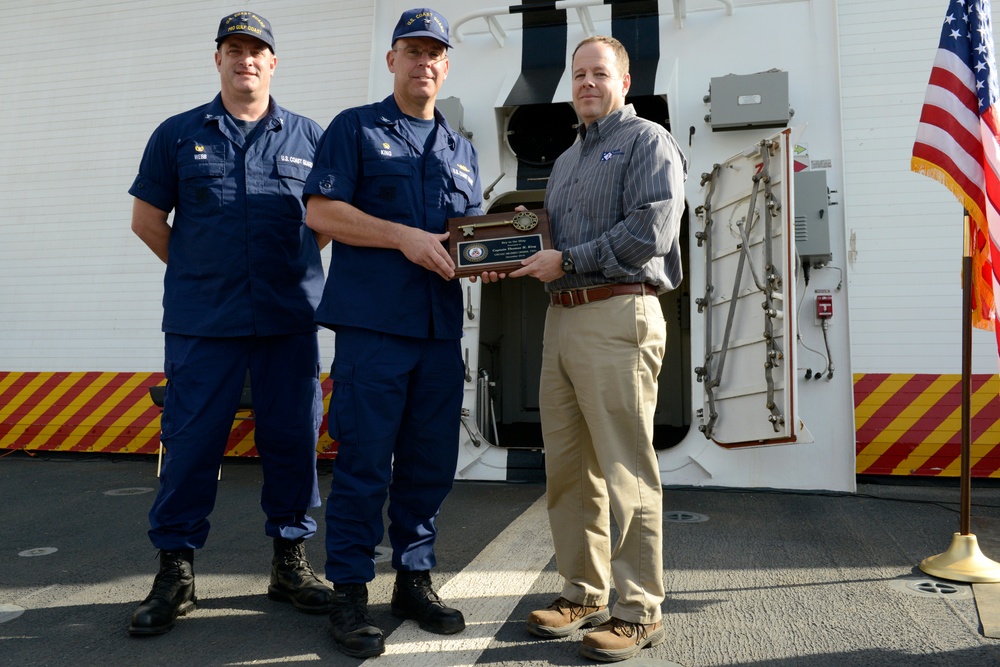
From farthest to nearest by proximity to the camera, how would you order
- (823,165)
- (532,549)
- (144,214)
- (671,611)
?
(823,165) → (532,549) → (144,214) → (671,611)

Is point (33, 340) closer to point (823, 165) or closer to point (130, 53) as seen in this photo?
point (130, 53)

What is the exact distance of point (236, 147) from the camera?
2805 millimetres

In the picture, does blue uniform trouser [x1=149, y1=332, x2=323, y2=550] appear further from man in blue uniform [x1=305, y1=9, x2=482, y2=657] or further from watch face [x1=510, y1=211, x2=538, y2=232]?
watch face [x1=510, y1=211, x2=538, y2=232]

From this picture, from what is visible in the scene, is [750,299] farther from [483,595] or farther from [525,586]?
[483,595]

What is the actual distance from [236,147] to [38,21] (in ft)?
19.7

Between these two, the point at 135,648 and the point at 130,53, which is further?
the point at 130,53

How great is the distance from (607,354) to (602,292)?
0.20 m

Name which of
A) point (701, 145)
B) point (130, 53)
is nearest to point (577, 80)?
point (701, 145)

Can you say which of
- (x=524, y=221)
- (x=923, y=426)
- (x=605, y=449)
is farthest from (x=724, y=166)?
(x=605, y=449)

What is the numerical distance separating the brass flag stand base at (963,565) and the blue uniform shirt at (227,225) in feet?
8.67

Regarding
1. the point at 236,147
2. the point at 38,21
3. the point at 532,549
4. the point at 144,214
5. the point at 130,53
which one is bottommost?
the point at 532,549

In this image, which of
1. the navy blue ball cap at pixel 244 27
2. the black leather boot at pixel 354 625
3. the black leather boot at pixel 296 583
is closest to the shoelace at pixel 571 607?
the black leather boot at pixel 354 625

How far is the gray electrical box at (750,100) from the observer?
Answer: 4.96 m

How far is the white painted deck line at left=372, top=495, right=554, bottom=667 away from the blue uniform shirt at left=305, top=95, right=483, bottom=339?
95cm
